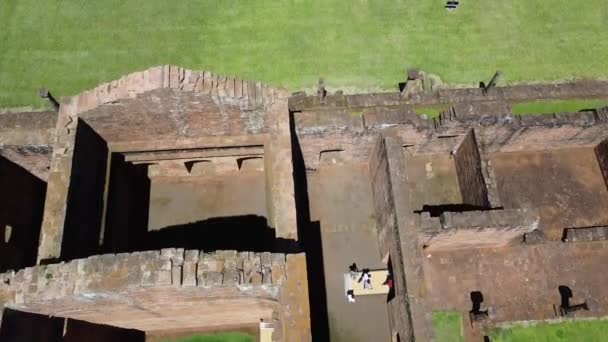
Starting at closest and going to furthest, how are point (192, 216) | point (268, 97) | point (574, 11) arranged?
point (268, 97) < point (192, 216) < point (574, 11)

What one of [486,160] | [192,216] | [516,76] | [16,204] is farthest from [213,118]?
[516,76]

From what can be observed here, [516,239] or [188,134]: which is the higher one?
[188,134]

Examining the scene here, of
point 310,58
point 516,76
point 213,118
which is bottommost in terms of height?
point 213,118

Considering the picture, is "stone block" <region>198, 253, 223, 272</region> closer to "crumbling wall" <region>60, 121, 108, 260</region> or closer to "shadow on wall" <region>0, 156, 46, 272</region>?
"crumbling wall" <region>60, 121, 108, 260</region>

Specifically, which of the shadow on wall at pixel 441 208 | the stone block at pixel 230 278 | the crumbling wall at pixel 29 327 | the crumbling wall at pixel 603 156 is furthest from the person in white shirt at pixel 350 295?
the crumbling wall at pixel 603 156

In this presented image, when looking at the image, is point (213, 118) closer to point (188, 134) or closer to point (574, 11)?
point (188, 134)

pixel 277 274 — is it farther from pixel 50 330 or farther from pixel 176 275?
pixel 50 330

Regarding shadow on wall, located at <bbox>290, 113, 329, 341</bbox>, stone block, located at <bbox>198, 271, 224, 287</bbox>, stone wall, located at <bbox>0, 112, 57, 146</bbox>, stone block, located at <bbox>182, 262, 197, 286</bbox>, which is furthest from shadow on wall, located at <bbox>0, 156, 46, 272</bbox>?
shadow on wall, located at <bbox>290, 113, 329, 341</bbox>
